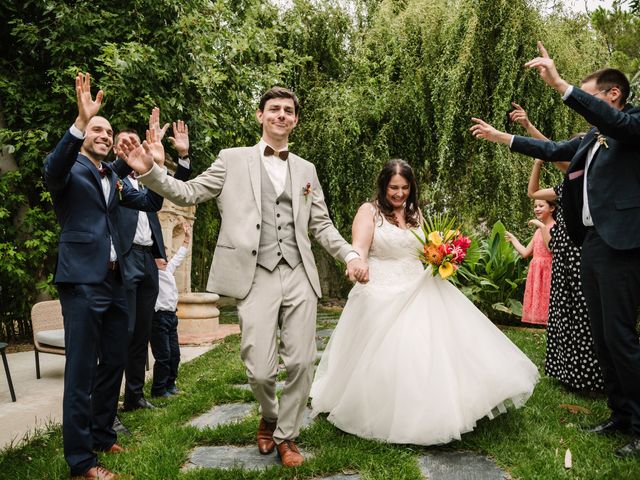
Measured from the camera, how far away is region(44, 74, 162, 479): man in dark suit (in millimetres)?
3002

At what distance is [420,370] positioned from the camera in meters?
3.50

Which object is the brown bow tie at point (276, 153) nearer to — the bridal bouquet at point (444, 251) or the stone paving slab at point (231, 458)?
the bridal bouquet at point (444, 251)

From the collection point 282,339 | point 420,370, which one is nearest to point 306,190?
point 282,339

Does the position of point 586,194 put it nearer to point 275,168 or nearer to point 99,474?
point 275,168

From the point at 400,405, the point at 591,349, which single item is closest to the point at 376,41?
the point at 591,349

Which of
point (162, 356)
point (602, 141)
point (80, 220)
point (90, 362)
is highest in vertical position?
point (602, 141)

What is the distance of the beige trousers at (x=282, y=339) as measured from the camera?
3273 millimetres

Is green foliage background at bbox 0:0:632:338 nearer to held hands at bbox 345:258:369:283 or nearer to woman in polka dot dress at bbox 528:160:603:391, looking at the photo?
woman in polka dot dress at bbox 528:160:603:391

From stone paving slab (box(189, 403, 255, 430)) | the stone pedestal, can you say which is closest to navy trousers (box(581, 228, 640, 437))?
stone paving slab (box(189, 403, 255, 430))

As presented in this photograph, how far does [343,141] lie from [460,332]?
8143mm

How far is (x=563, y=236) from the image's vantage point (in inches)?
191

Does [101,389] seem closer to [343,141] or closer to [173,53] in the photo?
[173,53]

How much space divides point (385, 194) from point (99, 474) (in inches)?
113

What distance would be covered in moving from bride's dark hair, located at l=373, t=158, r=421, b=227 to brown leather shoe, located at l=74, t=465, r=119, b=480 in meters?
2.68
